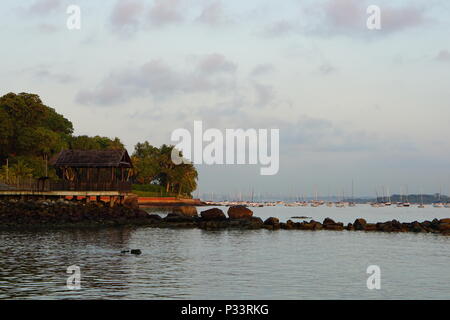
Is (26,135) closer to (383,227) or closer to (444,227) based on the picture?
(383,227)

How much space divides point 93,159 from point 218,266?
43.6m

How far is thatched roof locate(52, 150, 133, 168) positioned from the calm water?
19.5 meters

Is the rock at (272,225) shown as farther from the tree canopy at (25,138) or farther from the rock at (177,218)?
the tree canopy at (25,138)

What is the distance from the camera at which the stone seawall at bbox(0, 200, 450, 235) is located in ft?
189

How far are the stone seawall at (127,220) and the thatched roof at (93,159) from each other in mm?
5436

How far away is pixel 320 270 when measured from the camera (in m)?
30.6

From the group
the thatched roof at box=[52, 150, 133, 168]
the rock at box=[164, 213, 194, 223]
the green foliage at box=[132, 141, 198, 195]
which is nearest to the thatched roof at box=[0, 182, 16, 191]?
the thatched roof at box=[52, 150, 133, 168]

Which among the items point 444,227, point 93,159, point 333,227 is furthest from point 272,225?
point 93,159

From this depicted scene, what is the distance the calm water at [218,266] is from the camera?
76.8 feet

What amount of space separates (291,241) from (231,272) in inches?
783

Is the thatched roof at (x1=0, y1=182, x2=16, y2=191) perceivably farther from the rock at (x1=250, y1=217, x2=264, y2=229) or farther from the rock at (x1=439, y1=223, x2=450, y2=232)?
the rock at (x1=439, y1=223, x2=450, y2=232)

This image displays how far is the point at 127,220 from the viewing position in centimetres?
6366

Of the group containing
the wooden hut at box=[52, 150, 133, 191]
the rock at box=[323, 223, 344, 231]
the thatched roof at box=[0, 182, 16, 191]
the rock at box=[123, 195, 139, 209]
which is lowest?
the rock at box=[323, 223, 344, 231]
